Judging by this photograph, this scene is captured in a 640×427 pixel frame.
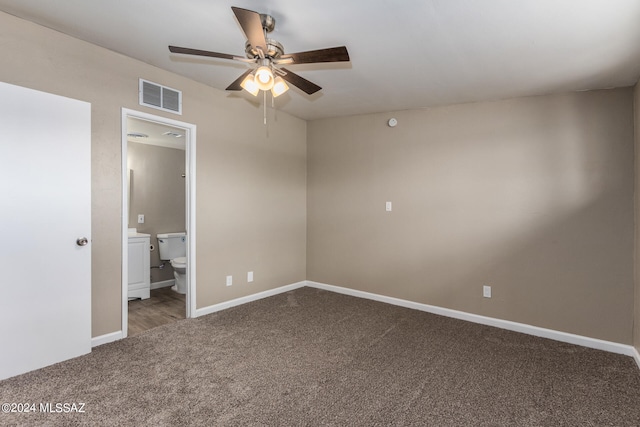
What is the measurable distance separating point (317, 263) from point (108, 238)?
9.02 ft

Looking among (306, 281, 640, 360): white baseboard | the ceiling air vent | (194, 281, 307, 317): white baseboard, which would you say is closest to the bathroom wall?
(194, 281, 307, 317): white baseboard

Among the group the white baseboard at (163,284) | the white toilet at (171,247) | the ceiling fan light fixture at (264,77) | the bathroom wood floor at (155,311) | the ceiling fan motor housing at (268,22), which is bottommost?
the bathroom wood floor at (155,311)

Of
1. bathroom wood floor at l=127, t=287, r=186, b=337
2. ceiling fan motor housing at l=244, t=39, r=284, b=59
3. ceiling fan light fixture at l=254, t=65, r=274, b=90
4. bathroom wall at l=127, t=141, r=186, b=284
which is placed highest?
ceiling fan motor housing at l=244, t=39, r=284, b=59

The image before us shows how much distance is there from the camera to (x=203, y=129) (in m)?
3.56

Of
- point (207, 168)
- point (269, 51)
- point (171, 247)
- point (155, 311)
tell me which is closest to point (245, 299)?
point (155, 311)

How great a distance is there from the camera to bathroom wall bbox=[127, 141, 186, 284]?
500 centimetres

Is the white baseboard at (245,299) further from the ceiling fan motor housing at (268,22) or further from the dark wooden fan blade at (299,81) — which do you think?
the ceiling fan motor housing at (268,22)

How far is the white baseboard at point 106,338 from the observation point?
9.04 ft

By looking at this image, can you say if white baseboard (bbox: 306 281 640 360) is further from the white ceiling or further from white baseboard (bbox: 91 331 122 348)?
white baseboard (bbox: 91 331 122 348)

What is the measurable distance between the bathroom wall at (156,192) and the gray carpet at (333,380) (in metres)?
2.23

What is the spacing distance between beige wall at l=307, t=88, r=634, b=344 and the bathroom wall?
244cm

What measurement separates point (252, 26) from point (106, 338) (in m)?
2.73

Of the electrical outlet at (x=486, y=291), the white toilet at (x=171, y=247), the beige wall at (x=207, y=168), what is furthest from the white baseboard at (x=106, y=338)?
the electrical outlet at (x=486, y=291)

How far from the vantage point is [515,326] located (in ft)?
11.1
